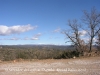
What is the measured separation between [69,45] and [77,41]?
5.33 ft

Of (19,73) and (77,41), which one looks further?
(77,41)

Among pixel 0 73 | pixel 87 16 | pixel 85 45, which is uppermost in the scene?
pixel 87 16

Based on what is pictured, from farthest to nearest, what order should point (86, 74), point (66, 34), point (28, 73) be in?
1. point (66, 34)
2. point (28, 73)
3. point (86, 74)

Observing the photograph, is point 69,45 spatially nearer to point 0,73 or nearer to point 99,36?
point 99,36

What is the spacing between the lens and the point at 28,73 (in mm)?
10930

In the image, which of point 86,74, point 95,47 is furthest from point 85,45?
point 86,74

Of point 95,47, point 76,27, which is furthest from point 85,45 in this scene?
point 76,27

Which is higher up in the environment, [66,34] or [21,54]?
[66,34]

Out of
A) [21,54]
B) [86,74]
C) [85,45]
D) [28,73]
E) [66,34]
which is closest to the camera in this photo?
[86,74]

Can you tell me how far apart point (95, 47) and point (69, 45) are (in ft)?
13.9

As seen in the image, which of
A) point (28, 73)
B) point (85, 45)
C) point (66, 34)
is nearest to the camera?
point (28, 73)

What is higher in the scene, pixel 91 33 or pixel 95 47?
pixel 91 33

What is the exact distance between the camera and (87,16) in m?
27.7

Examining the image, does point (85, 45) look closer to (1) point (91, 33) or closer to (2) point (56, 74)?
(1) point (91, 33)
